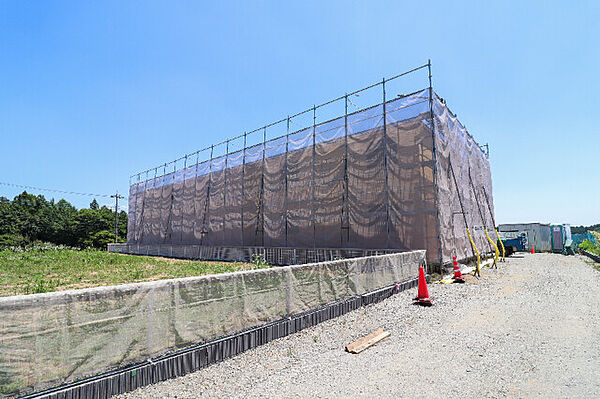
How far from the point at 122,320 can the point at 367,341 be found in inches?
137

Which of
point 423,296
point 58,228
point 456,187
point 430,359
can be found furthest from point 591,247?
point 58,228

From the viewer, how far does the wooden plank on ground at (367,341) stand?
448cm

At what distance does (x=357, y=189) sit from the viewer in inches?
580

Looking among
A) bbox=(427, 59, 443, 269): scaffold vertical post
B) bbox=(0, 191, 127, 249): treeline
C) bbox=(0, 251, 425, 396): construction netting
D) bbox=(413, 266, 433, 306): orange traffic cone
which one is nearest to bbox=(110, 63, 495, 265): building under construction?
bbox=(427, 59, 443, 269): scaffold vertical post

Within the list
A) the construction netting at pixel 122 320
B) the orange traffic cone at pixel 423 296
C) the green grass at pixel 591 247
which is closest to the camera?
the construction netting at pixel 122 320

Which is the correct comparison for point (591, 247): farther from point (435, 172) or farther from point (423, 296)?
point (423, 296)

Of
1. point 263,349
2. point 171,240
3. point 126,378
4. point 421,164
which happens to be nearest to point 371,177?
point 421,164

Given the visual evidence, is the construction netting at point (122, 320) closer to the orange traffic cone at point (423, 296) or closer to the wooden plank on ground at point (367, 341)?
the wooden plank on ground at point (367, 341)

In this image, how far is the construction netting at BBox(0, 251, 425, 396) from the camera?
2688 millimetres

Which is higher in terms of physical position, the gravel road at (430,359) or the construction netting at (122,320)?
the construction netting at (122,320)

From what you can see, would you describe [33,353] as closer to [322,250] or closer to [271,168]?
[322,250]

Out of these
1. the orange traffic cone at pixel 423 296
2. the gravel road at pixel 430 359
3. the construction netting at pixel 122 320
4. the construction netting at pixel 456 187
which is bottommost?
the gravel road at pixel 430 359

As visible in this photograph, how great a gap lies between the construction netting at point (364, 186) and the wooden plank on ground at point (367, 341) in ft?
25.4

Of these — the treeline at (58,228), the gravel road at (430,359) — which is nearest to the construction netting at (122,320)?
the gravel road at (430,359)
